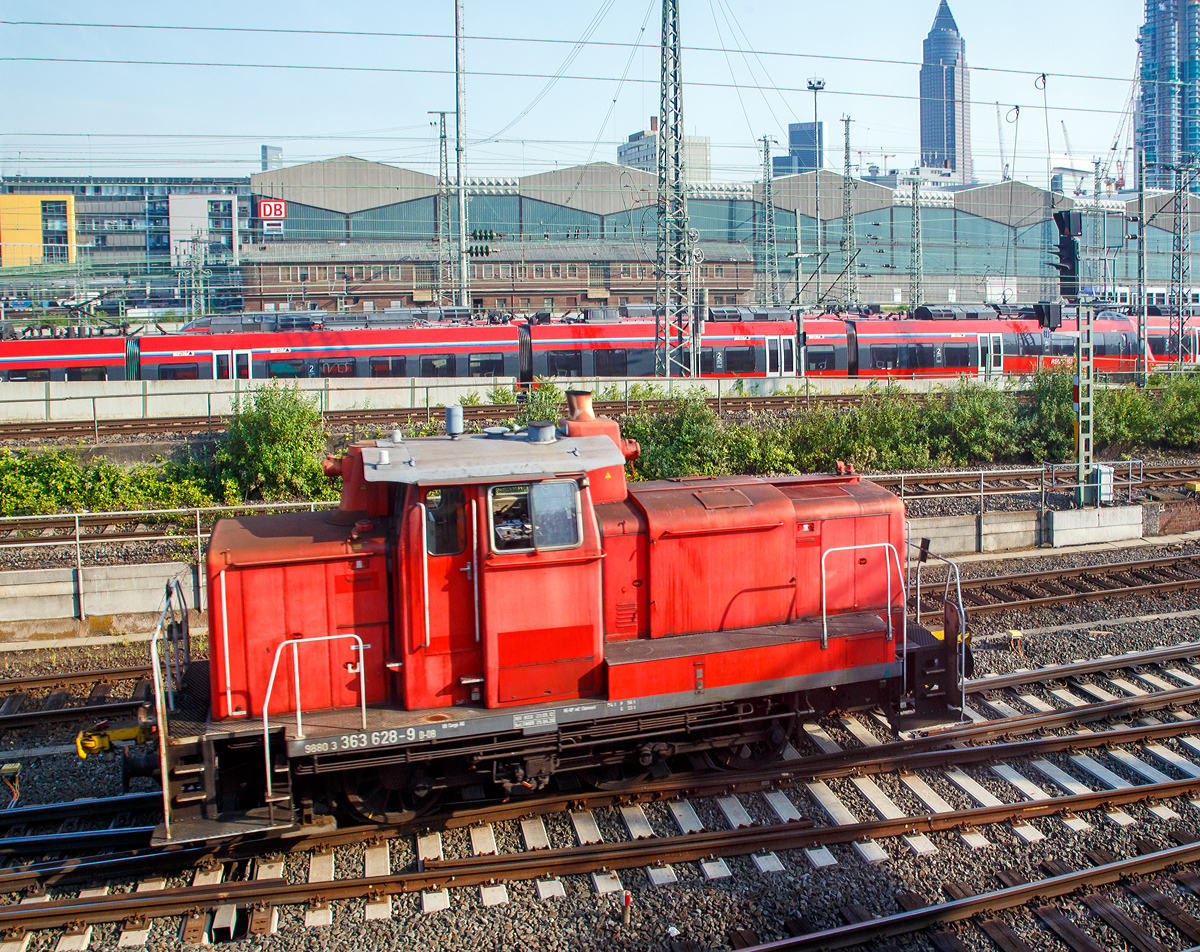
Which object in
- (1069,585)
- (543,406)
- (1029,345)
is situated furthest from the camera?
(1029,345)

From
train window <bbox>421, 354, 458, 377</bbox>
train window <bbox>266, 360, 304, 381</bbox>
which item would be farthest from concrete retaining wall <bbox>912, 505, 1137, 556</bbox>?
train window <bbox>266, 360, 304, 381</bbox>

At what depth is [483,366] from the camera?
27.2m

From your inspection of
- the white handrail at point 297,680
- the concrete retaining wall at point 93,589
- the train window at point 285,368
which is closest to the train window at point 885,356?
the train window at point 285,368

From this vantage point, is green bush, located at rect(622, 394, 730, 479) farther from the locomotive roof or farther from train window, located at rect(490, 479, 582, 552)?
train window, located at rect(490, 479, 582, 552)

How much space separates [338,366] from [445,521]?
21.1 m

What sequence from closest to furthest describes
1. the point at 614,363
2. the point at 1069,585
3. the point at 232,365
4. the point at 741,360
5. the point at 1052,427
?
the point at 1069,585, the point at 1052,427, the point at 232,365, the point at 614,363, the point at 741,360

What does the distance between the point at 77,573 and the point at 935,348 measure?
89.0 ft

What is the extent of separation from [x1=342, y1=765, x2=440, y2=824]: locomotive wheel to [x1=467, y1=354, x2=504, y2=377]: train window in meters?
20.4

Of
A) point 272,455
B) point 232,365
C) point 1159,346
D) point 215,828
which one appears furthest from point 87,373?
point 1159,346

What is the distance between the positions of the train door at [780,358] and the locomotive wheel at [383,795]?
23.7 m

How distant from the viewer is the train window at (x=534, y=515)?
6.98 m

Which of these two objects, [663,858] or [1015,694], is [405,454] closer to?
[663,858]

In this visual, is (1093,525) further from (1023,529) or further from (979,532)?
(979,532)

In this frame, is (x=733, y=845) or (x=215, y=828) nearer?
(x=215, y=828)
